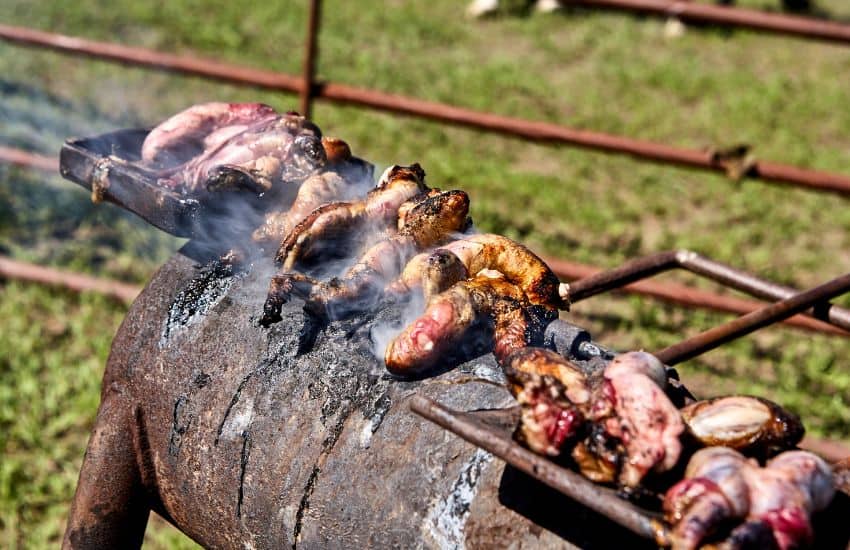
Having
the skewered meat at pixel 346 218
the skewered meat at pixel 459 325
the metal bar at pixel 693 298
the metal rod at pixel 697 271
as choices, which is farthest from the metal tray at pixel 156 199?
the metal bar at pixel 693 298

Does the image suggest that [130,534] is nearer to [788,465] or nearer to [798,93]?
[788,465]

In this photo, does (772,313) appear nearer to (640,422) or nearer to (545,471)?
(640,422)

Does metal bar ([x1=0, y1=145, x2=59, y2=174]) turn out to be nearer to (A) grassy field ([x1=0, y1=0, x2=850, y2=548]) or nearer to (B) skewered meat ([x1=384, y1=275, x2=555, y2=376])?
(A) grassy field ([x1=0, y1=0, x2=850, y2=548])

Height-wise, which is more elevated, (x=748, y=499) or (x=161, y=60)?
(x=748, y=499)


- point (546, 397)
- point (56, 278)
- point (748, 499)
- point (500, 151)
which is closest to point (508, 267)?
point (546, 397)

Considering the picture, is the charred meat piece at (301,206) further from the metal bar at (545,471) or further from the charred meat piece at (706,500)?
the charred meat piece at (706,500)

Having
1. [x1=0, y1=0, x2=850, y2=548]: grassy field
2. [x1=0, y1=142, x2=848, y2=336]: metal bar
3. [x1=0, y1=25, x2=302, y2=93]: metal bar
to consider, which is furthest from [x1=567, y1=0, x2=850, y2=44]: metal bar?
[x1=0, y1=0, x2=850, y2=548]: grassy field
